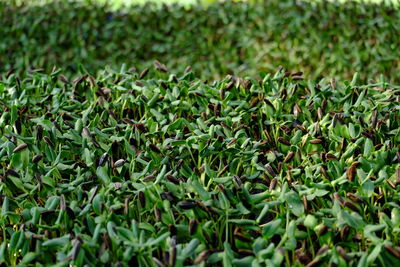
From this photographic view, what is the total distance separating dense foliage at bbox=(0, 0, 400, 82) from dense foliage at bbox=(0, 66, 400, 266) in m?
2.78

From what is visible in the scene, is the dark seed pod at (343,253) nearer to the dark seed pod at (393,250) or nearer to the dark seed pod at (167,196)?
the dark seed pod at (393,250)

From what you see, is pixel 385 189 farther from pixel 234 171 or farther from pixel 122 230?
pixel 122 230

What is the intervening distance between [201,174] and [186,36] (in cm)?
434

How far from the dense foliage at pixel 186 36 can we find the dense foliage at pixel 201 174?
2783mm

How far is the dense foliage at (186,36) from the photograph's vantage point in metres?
6.18

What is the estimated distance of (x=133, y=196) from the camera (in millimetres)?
2316

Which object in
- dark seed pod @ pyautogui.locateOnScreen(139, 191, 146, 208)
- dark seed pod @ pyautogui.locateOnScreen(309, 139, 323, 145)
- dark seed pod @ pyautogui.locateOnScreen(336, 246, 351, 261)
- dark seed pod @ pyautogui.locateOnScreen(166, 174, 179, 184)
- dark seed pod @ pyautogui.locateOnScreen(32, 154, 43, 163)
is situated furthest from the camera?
dark seed pod @ pyautogui.locateOnScreen(309, 139, 323, 145)

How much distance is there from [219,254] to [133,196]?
0.52m

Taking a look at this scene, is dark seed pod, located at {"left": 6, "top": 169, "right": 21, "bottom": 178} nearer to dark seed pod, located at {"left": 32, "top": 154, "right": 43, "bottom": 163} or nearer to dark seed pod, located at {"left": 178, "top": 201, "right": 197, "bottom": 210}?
dark seed pod, located at {"left": 32, "top": 154, "right": 43, "bottom": 163}

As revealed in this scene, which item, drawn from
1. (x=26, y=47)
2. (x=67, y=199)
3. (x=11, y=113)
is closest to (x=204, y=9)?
(x=26, y=47)

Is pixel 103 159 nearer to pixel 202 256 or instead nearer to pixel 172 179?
pixel 172 179

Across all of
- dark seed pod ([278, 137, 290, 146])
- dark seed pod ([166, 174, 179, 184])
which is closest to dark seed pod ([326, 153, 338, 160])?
dark seed pod ([278, 137, 290, 146])

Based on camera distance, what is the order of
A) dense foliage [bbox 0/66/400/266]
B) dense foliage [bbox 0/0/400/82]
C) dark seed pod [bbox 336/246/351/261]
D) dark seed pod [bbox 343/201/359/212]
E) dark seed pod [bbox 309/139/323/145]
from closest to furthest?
1. dark seed pod [bbox 336/246/351/261]
2. dense foliage [bbox 0/66/400/266]
3. dark seed pod [bbox 343/201/359/212]
4. dark seed pod [bbox 309/139/323/145]
5. dense foliage [bbox 0/0/400/82]

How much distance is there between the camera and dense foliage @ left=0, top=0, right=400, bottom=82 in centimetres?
618
